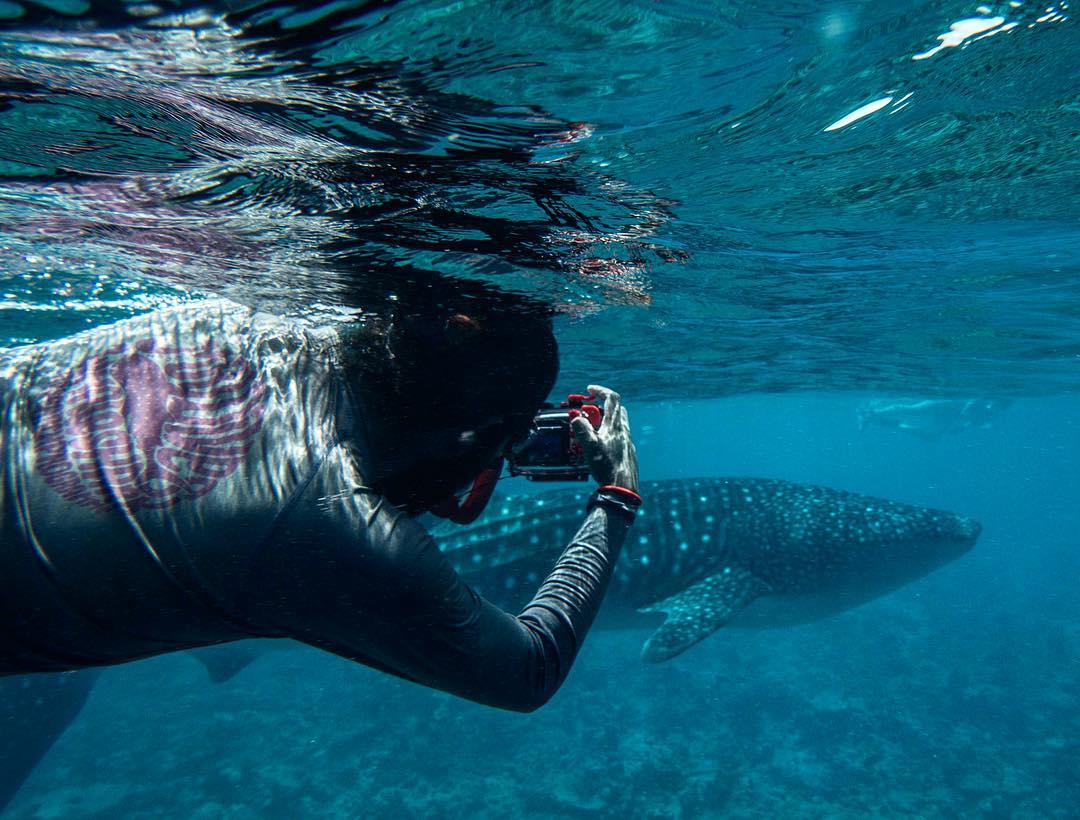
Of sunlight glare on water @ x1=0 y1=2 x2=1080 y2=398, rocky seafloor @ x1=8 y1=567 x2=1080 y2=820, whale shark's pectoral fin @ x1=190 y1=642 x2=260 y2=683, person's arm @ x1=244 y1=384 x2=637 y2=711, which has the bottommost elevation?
rocky seafloor @ x1=8 y1=567 x2=1080 y2=820

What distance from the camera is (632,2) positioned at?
2.56m

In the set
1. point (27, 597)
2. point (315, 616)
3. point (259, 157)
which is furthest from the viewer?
point (259, 157)

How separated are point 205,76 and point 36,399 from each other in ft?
5.62

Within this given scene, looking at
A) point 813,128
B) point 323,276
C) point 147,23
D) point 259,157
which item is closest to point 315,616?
point 147,23

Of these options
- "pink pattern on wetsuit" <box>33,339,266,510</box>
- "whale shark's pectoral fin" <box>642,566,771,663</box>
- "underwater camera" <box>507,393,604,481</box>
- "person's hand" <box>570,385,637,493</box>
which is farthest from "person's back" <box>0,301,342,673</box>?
"whale shark's pectoral fin" <box>642,566,771,663</box>

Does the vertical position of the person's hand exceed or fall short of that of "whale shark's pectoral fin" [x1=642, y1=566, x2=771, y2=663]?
it exceeds it

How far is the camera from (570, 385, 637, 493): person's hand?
3125mm

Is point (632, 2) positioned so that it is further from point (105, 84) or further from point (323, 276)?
point (323, 276)

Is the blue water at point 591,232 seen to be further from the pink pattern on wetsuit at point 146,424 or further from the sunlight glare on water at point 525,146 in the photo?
the pink pattern on wetsuit at point 146,424

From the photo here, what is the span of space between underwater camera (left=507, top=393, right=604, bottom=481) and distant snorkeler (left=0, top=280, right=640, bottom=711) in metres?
0.66

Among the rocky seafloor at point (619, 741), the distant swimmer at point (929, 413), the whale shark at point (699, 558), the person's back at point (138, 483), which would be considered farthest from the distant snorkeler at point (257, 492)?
the distant swimmer at point (929, 413)

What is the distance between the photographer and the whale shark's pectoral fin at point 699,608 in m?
7.95

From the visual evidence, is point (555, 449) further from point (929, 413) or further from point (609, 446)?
point (929, 413)

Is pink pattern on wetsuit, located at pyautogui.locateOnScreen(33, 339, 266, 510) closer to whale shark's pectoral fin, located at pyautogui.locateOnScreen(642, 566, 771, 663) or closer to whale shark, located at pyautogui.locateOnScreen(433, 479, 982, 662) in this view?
whale shark, located at pyautogui.locateOnScreen(433, 479, 982, 662)
